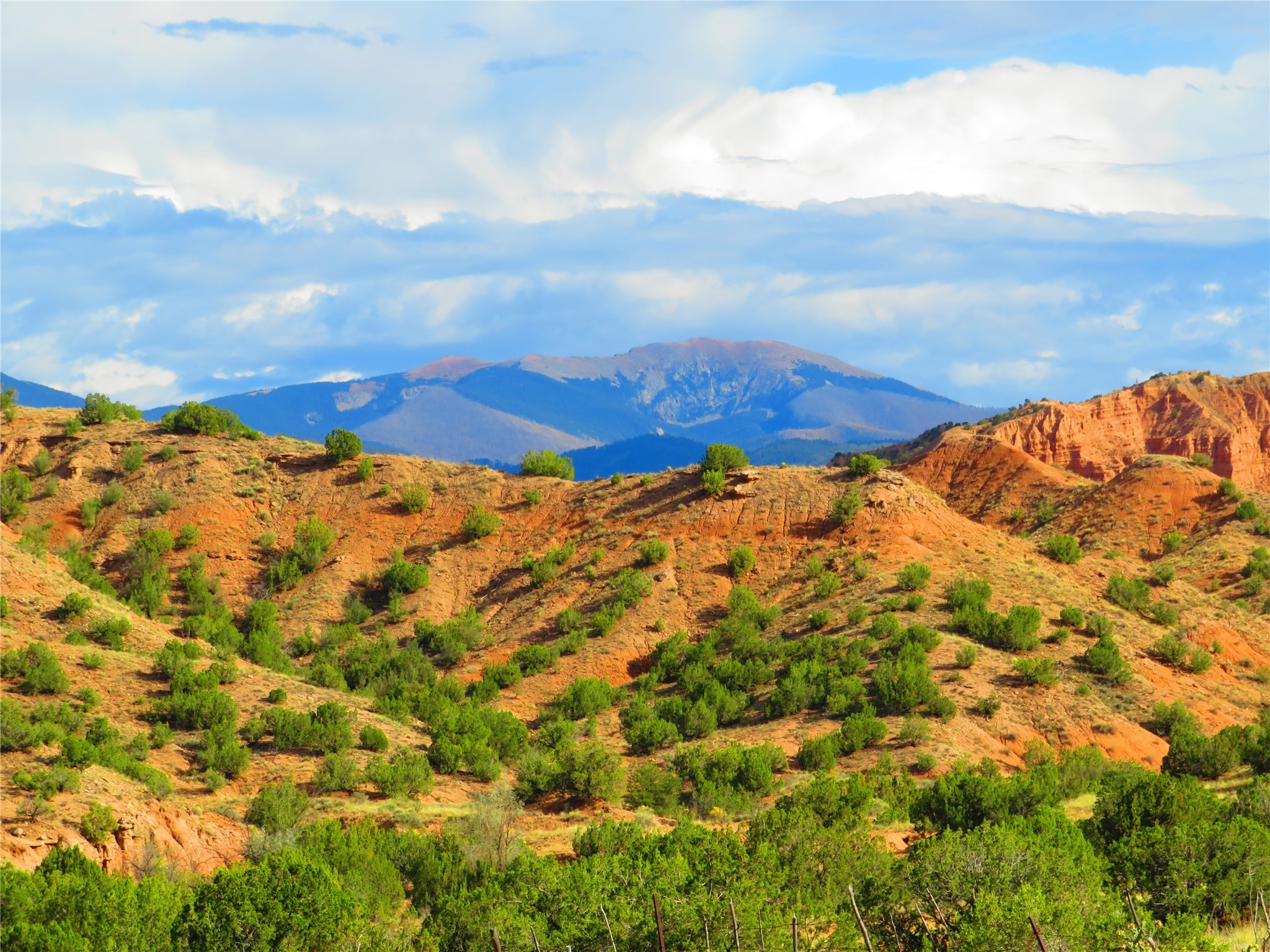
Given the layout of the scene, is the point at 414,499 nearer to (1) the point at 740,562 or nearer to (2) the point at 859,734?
(1) the point at 740,562

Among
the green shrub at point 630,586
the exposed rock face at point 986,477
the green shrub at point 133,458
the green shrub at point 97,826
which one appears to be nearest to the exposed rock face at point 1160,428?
the exposed rock face at point 986,477

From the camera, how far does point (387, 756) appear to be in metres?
32.7

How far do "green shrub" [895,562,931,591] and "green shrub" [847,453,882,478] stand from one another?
1068 cm

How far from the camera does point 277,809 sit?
26688 mm

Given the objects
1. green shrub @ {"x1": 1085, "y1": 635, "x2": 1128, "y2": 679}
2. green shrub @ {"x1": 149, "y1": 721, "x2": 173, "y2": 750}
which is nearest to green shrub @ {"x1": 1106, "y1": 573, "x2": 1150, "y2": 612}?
green shrub @ {"x1": 1085, "y1": 635, "x2": 1128, "y2": 679}

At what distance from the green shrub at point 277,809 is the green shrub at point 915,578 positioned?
A: 94.0 feet

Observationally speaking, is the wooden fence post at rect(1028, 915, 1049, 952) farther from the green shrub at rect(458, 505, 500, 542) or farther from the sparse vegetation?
the sparse vegetation

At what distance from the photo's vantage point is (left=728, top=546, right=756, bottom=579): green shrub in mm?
53406

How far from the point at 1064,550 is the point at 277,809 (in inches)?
1609

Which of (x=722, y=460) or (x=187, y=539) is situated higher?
(x=722, y=460)

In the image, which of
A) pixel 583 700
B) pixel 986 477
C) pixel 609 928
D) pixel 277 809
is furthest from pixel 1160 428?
pixel 609 928

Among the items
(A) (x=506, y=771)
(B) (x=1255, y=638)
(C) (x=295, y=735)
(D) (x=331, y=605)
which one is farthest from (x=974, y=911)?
(D) (x=331, y=605)

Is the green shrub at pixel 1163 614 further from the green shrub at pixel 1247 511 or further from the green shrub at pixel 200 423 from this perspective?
the green shrub at pixel 200 423

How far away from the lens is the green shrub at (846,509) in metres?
54.8
